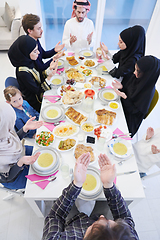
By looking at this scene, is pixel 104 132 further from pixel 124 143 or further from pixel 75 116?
pixel 75 116

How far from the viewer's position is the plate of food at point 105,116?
170 centimetres

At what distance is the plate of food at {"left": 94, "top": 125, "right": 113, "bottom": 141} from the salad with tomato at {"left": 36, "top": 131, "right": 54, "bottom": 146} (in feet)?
1.53

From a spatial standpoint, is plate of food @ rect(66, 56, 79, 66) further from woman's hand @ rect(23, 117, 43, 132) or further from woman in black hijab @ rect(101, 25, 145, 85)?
woman's hand @ rect(23, 117, 43, 132)

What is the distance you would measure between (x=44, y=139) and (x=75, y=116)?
43 cm

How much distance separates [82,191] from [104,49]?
2233 mm

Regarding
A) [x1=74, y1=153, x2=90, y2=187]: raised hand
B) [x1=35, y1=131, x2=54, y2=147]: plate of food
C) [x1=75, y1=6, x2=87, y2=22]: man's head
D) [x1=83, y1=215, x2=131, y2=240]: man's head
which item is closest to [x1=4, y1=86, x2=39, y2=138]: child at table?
[x1=35, y1=131, x2=54, y2=147]: plate of food

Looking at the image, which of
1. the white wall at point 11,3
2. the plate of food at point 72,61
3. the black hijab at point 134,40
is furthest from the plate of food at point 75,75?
the white wall at point 11,3

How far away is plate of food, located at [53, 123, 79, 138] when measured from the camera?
158cm


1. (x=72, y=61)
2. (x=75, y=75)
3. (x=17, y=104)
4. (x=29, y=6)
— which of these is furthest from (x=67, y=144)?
(x=29, y=6)

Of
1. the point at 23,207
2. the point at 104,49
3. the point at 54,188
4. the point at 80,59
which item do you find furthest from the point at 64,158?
the point at 104,49

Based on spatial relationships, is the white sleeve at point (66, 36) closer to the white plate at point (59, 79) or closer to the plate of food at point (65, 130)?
the white plate at point (59, 79)

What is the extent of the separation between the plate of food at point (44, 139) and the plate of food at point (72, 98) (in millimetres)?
473

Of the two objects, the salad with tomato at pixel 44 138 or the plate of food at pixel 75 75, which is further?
the plate of food at pixel 75 75

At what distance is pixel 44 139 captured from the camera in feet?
4.99
